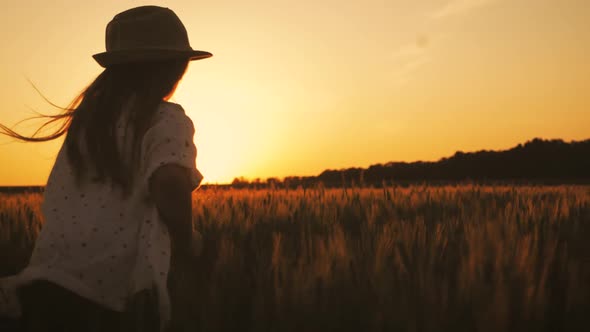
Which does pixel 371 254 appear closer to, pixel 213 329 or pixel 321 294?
pixel 321 294

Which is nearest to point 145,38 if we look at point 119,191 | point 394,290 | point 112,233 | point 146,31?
point 146,31

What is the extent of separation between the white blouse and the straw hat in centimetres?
20

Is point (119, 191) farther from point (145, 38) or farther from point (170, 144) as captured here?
point (145, 38)

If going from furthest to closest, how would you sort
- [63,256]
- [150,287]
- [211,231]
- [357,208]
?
[357,208] < [211,231] < [63,256] < [150,287]

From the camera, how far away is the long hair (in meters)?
1.83

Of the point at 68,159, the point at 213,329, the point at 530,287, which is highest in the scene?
the point at 68,159

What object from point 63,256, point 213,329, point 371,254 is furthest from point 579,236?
point 63,256

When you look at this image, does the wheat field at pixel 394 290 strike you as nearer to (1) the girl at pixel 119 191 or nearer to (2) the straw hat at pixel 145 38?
(1) the girl at pixel 119 191

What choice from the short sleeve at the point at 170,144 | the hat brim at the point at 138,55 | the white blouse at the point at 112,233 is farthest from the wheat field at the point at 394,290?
the hat brim at the point at 138,55

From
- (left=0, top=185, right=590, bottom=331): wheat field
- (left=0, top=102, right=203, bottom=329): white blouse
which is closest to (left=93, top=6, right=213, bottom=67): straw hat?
(left=0, top=102, right=203, bottom=329): white blouse

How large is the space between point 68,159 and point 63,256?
1.17 ft

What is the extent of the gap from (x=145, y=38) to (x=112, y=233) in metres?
0.72

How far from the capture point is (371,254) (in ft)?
5.55

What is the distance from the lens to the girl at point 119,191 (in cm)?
171
